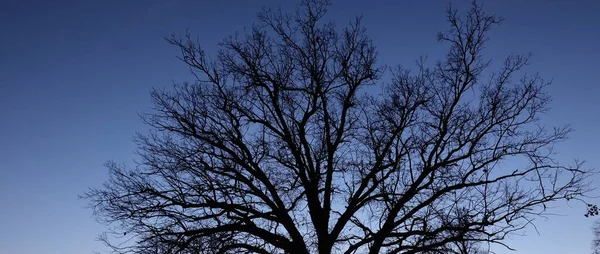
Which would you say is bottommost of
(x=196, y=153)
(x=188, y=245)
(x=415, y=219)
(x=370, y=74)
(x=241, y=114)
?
(x=188, y=245)

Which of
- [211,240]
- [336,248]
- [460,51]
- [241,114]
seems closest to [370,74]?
[460,51]

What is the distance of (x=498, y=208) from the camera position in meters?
14.4

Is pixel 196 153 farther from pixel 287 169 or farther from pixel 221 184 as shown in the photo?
pixel 287 169

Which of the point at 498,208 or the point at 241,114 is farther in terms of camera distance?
the point at 241,114

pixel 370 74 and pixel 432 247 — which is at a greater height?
pixel 370 74

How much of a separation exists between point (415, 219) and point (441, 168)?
1679 mm

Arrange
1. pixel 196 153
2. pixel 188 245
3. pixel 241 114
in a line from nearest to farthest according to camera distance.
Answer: pixel 188 245
pixel 196 153
pixel 241 114

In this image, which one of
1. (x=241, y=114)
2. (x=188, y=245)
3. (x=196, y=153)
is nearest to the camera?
(x=188, y=245)

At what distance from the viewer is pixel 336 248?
50.9ft

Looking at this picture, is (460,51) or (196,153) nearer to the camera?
(196,153)

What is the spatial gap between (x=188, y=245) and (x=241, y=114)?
13.3 ft

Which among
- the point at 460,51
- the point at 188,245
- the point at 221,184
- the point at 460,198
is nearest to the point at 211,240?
the point at 188,245

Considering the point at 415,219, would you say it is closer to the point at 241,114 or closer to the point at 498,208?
the point at 498,208

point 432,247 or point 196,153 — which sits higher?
point 196,153
